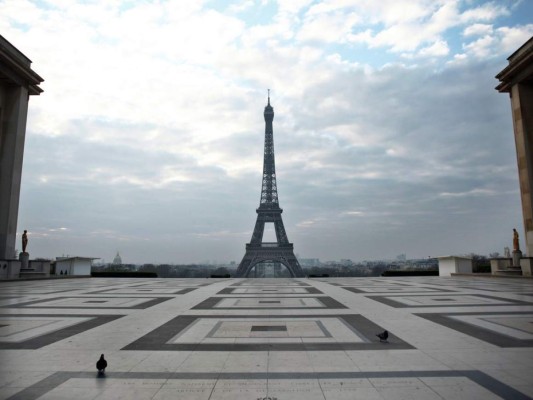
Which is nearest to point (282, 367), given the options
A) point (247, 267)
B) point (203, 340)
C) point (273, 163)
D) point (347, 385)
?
point (347, 385)

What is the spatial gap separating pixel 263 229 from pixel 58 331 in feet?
244

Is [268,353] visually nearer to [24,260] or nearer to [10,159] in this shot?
[24,260]

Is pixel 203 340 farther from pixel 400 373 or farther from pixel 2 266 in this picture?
pixel 2 266

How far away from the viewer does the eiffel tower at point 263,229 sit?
7412 centimetres

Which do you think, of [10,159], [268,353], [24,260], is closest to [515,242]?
[268,353]

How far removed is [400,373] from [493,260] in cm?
2849

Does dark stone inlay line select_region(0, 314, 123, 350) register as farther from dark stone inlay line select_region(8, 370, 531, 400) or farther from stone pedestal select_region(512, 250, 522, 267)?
stone pedestal select_region(512, 250, 522, 267)

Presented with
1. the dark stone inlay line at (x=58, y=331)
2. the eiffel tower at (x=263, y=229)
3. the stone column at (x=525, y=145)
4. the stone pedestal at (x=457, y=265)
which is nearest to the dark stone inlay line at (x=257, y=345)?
the dark stone inlay line at (x=58, y=331)

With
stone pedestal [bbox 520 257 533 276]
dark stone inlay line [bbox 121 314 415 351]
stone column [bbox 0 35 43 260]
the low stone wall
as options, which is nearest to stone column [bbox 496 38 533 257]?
the low stone wall

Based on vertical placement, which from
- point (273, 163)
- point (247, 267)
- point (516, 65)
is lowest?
point (247, 267)

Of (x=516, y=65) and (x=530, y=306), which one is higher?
(x=516, y=65)

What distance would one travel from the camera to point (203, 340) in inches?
273

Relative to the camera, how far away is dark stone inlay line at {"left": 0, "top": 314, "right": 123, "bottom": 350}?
21.1ft

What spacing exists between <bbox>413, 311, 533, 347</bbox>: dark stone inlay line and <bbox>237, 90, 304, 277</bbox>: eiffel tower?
6253 centimetres
